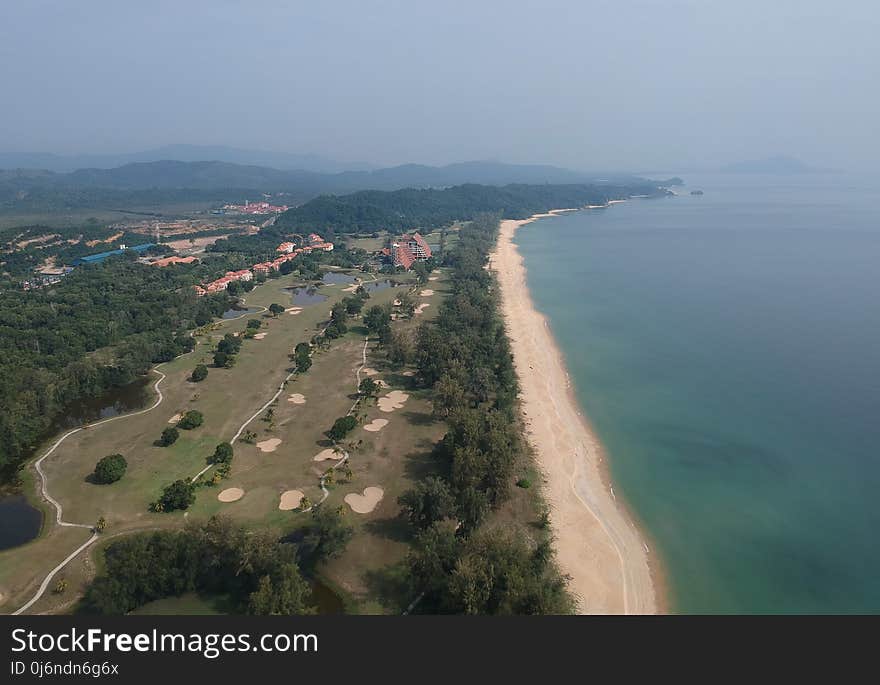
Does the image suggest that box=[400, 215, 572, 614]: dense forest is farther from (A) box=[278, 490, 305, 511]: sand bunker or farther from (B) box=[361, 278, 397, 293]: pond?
(B) box=[361, 278, 397, 293]: pond

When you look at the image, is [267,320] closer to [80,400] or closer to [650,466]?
[80,400]

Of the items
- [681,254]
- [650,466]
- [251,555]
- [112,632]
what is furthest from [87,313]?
[681,254]

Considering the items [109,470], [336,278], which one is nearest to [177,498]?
[109,470]

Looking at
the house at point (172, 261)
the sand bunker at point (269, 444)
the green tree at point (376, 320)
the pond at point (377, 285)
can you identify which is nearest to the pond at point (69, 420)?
the sand bunker at point (269, 444)

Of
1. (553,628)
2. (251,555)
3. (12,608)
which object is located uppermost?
(553,628)

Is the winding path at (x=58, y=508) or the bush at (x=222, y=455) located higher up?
the bush at (x=222, y=455)

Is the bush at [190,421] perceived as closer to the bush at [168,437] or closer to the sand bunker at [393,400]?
the bush at [168,437]
